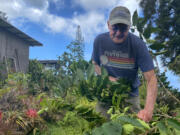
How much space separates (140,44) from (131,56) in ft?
0.72

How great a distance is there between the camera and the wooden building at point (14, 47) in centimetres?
1012

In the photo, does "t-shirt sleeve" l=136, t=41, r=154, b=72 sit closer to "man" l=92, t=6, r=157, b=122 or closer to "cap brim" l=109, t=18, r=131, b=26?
"man" l=92, t=6, r=157, b=122

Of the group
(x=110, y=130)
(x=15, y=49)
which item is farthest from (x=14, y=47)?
(x=110, y=130)

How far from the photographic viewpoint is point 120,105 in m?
→ 0.67

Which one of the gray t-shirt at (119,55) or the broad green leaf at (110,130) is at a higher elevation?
A: the gray t-shirt at (119,55)

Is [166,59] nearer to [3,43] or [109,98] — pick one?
[3,43]

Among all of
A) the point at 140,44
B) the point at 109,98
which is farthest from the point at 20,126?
the point at 109,98

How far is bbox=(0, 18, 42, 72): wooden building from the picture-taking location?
10.1m

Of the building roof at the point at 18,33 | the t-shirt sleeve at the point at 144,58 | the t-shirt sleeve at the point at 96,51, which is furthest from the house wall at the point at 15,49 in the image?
the t-shirt sleeve at the point at 144,58

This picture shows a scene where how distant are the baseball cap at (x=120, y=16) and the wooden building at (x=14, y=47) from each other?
367 inches

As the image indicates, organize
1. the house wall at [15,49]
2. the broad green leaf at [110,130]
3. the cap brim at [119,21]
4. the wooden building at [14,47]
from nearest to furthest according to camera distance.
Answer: the broad green leaf at [110,130] < the cap brim at [119,21] < the wooden building at [14,47] < the house wall at [15,49]

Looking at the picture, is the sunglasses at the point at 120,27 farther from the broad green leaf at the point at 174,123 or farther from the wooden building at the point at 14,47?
the wooden building at the point at 14,47

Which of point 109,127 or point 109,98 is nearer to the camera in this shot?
point 109,127

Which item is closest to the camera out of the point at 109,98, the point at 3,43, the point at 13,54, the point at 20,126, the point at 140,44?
the point at 109,98
